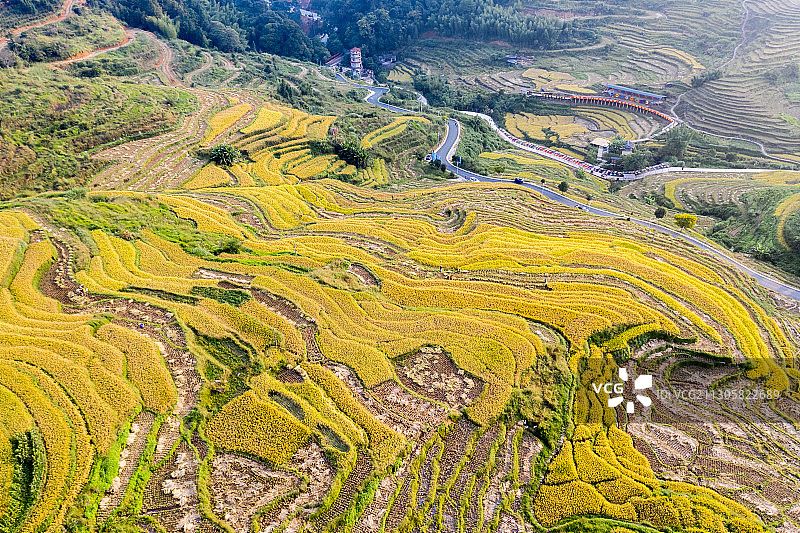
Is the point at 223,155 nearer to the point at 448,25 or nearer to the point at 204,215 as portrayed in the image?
the point at 204,215

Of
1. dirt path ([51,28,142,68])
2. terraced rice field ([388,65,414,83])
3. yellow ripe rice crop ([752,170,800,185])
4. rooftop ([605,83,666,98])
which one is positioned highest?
dirt path ([51,28,142,68])

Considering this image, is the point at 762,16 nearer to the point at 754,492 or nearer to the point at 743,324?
the point at 743,324

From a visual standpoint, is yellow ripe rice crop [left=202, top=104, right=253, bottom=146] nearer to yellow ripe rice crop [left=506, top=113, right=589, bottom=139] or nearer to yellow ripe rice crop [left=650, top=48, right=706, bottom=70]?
yellow ripe rice crop [left=506, top=113, right=589, bottom=139]

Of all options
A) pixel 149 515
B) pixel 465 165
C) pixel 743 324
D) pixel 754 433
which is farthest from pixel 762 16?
pixel 149 515

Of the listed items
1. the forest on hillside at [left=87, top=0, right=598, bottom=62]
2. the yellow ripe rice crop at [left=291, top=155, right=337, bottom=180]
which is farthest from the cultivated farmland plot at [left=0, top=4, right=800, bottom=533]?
the forest on hillside at [left=87, top=0, right=598, bottom=62]

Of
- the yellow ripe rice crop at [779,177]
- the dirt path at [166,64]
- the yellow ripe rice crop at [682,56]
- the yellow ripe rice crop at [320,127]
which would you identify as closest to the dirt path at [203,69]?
the dirt path at [166,64]

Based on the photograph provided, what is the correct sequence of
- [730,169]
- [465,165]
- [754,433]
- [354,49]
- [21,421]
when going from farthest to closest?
[354,49] < [730,169] < [465,165] < [754,433] < [21,421]
